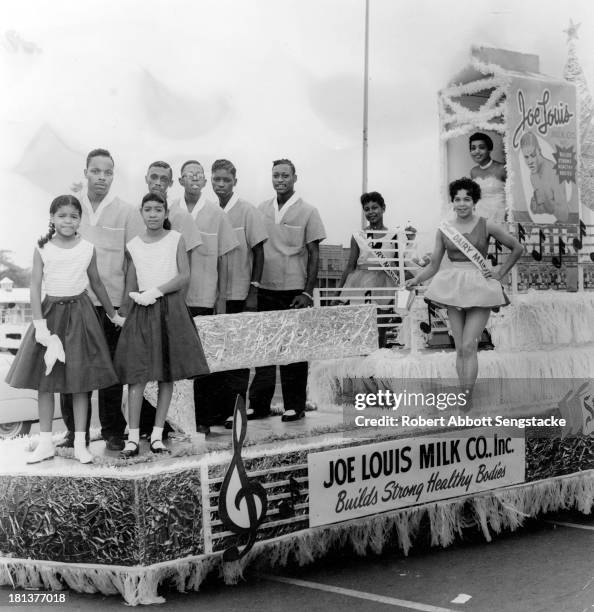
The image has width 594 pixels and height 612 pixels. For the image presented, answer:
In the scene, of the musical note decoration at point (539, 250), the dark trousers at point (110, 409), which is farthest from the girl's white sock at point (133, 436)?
the musical note decoration at point (539, 250)

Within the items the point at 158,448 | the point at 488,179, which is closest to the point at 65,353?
the point at 158,448

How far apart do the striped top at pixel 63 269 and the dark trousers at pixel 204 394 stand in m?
0.46

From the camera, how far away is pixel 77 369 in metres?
2.79

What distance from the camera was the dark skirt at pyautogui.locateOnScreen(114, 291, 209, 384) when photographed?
2.92m

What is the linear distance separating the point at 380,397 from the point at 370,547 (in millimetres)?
614

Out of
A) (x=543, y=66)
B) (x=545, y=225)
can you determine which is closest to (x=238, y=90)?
(x=543, y=66)

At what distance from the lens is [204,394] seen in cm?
325

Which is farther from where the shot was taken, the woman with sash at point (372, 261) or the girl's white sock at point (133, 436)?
the woman with sash at point (372, 261)

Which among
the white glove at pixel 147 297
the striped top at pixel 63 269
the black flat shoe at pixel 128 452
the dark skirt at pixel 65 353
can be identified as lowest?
the black flat shoe at pixel 128 452

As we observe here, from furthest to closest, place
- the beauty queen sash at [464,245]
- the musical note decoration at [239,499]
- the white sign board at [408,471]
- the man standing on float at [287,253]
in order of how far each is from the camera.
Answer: the beauty queen sash at [464,245]
the man standing on float at [287,253]
the white sign board at [408,471]
the musical note decoration at [239,499]

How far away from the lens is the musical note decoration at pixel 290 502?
302cm

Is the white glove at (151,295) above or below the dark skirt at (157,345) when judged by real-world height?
above

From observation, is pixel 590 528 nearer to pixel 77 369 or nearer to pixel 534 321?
pixel 534 321

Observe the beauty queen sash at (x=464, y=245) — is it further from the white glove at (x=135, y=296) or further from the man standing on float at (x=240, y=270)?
the white glove at (x=135, y=296)
